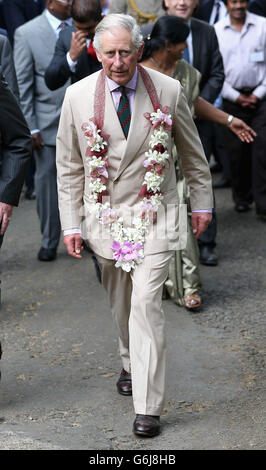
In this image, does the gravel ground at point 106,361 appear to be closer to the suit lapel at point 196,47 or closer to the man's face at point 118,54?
the suit lapel at point 196,47

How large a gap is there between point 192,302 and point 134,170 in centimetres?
222

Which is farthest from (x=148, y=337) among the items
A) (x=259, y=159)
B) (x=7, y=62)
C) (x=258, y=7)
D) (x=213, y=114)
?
(x=258, y=7)

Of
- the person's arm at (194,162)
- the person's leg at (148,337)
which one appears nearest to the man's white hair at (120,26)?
the person's arm at (194,162)

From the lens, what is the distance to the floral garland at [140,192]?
5.11 metres

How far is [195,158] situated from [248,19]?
4223 millimetres

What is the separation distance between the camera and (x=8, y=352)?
6.57 meters

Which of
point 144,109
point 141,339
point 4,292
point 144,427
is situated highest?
point 144,109

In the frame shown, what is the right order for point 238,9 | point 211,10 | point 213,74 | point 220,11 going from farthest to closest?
point 211,10, point 220,11, point 238,9, point 213,74

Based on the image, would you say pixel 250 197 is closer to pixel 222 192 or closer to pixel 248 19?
pixel 222 192

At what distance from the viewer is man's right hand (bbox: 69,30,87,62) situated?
25.1ft

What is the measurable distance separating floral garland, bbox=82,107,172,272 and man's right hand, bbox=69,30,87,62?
2709mm

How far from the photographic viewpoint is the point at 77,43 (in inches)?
303

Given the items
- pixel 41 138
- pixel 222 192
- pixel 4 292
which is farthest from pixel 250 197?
pixel 4 292

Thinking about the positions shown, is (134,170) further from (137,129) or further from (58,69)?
(58,69)
